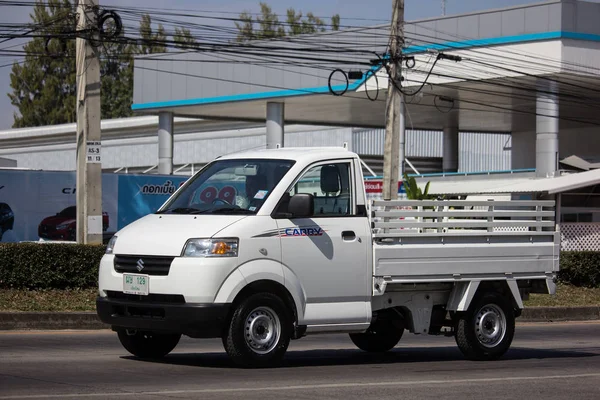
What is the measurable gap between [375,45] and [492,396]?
30.5 metres

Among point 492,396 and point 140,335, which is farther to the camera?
point 140,335

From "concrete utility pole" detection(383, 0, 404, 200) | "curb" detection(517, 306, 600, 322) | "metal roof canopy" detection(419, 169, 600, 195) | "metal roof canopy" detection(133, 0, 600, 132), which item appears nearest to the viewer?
"curb" detection(517, 306, 600, 322)

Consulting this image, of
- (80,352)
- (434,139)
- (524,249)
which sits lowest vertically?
(80,352)

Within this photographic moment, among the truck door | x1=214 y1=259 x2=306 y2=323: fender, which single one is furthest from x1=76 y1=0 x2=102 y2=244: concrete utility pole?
x1=214 y1=259 x2=306 y2=323: fender

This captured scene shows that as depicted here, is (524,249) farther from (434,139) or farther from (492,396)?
(434,139)

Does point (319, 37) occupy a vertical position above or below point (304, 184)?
above

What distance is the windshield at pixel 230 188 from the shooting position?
36.2ft

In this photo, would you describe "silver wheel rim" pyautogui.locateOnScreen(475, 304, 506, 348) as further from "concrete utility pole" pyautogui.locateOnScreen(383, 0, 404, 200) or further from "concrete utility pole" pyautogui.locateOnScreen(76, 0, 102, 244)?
"concrete utility pole" pyautogui.locateOnScreen(383, 0, 404, 200)

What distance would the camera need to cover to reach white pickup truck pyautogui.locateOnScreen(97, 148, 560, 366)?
10.5 m

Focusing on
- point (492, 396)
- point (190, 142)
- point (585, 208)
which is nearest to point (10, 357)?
point (492, 396)

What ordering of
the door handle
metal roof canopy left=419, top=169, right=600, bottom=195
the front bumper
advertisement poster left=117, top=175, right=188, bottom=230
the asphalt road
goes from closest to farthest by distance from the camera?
the asphalt road < the front bumper < the door handle < metal roof canopy left=419, top=169, right=600, bottom=195 < advertisement poster left=117, top=175, right=188, bottom=230

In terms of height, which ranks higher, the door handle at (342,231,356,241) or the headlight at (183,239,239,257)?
the door handle at (342,231,356,241)

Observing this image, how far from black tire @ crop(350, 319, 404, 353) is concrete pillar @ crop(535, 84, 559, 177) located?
26620 mm

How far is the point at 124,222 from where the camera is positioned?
31.5 m
